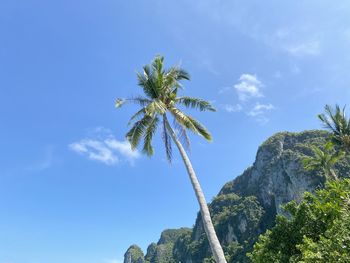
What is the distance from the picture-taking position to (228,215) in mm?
172875

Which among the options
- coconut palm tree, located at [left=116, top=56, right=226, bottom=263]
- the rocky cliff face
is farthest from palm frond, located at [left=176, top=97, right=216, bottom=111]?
the rocky cliff face

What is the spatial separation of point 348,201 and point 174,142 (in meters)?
7.59

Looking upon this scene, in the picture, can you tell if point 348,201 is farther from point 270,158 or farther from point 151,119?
point 270,158

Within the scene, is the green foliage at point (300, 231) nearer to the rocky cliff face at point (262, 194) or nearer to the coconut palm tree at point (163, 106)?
the coconut palm tree at point (163, 106)

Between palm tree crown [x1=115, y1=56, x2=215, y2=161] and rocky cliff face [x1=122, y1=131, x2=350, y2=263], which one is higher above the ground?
rocky cliff face [x1=122, y1=131, x2=350, y2=263]

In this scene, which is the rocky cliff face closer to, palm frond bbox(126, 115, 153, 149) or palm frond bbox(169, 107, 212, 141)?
palm frond bbox(169, 107, 212, 141)

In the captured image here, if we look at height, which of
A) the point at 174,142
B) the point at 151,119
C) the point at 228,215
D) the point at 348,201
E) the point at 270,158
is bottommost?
the point at 348,201

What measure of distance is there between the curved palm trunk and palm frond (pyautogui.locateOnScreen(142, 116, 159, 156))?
86 cm

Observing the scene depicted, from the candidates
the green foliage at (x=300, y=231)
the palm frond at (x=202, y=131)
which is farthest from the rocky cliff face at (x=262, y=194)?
the palm frond at (x=202, y=131)

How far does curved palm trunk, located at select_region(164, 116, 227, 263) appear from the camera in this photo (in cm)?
1323

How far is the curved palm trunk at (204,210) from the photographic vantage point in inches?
521

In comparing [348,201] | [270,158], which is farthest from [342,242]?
[270,158]

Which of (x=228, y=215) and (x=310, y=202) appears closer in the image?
(x=310, y=202)

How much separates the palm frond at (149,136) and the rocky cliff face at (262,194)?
352 ft
